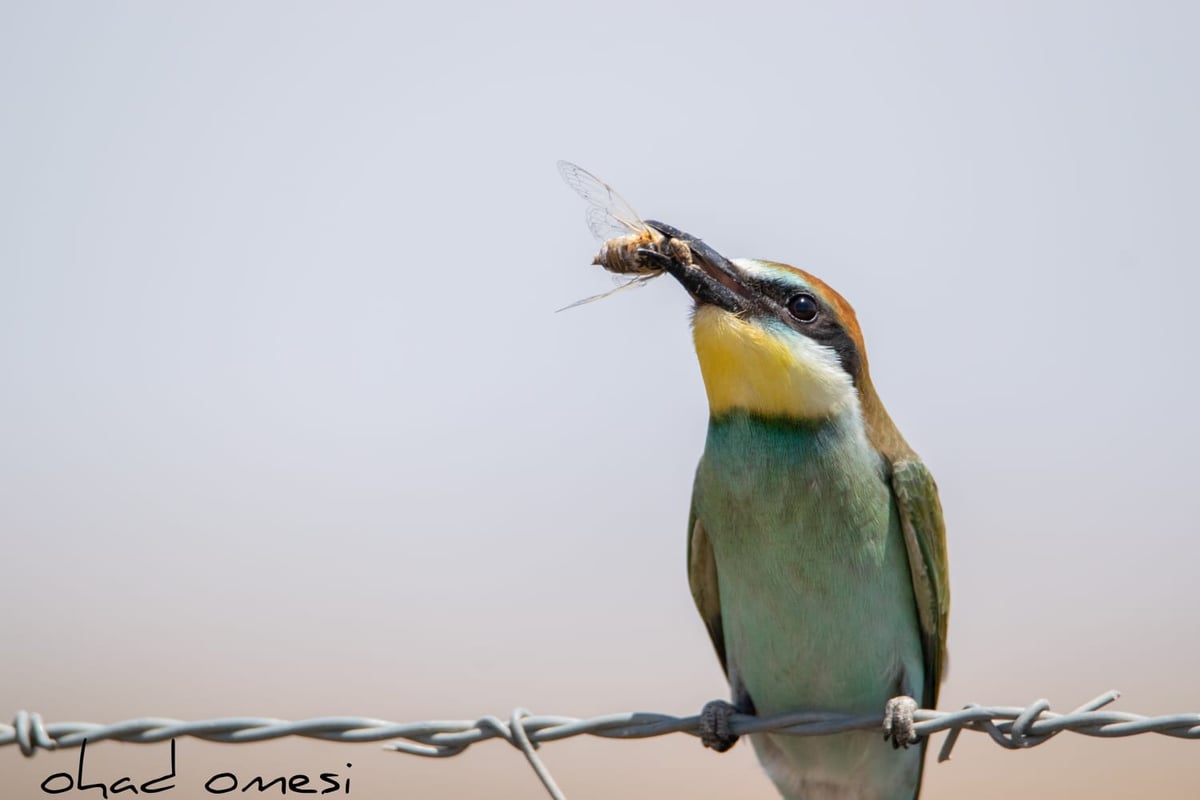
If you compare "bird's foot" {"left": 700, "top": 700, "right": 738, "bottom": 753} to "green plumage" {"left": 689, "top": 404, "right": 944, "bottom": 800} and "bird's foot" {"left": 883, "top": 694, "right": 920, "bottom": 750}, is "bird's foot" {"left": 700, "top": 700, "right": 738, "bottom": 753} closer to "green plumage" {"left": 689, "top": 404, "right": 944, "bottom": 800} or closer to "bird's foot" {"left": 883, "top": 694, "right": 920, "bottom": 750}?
"green plumage" {"left": 689, "top": 404, "right": 944, "bottom": 800}

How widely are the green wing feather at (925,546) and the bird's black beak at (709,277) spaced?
56 centimetres

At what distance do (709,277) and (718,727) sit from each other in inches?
42.4

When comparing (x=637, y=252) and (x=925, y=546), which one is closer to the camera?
(x=925, y=546)

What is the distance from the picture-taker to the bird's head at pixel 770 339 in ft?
10.8

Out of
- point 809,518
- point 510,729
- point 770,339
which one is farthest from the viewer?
point 770,339

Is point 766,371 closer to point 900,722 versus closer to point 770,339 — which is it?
point 770,339

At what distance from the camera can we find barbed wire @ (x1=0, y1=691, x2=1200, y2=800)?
2.27 metres

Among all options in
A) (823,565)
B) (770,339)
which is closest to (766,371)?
(770,339)

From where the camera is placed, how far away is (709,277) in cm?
337

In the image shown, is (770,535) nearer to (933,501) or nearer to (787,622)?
(787,622)

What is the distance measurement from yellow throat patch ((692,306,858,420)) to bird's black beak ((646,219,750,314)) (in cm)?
3

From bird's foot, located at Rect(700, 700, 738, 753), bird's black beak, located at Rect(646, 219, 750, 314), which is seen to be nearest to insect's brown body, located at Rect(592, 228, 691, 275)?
bird's black beak, located at Rect(646, 219, 750, 314)

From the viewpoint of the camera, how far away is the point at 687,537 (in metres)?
3.56

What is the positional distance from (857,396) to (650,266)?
1.96ft
